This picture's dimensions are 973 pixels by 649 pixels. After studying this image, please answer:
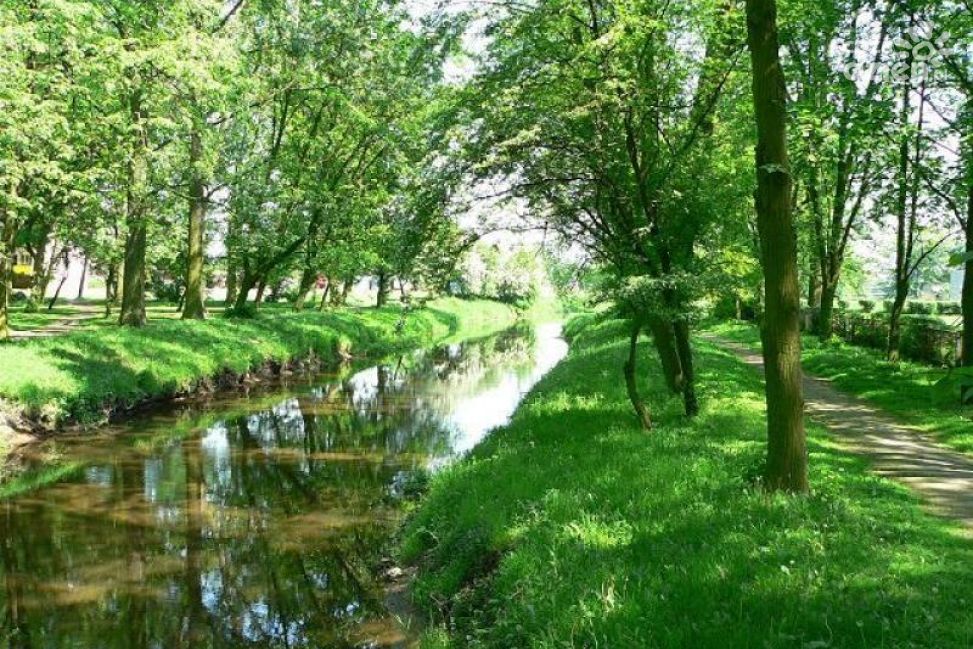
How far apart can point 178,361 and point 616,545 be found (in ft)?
63.0

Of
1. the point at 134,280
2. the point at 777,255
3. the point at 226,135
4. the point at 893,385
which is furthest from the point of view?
the point at 226,135

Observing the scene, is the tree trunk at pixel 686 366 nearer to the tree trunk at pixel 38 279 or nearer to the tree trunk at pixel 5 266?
the tree trunk at pixel 5 266

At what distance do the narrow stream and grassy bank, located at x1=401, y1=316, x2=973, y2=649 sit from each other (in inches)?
47.4

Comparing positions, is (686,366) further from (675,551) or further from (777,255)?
(675,551)

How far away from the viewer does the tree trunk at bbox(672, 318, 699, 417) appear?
13.1m

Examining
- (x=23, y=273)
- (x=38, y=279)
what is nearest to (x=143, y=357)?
(x=23, y=273)

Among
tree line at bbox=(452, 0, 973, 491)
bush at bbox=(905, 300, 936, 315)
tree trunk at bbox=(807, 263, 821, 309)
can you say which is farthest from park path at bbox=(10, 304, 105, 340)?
bush at bbox=(905, 300, 936, 315)

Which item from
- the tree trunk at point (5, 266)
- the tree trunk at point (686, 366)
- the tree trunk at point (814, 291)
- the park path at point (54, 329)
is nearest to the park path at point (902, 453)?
the tree trunk at point (686, 366)

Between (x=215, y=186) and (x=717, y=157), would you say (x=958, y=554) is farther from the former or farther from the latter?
(x=215, y=186)

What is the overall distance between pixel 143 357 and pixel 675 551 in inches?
753

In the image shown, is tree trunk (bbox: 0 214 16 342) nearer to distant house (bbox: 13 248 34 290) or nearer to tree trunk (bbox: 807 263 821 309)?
distant house (bbox: 13 248 34 290)

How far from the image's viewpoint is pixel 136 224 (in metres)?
24.3

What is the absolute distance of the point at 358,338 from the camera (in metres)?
39.6

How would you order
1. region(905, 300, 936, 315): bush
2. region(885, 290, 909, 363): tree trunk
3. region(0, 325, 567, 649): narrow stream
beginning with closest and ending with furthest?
region(0, 325, 567, 649): narrow stream
region(885, 290, 909, 363): tree trunk
region(905, 300, 936, 315): bush
